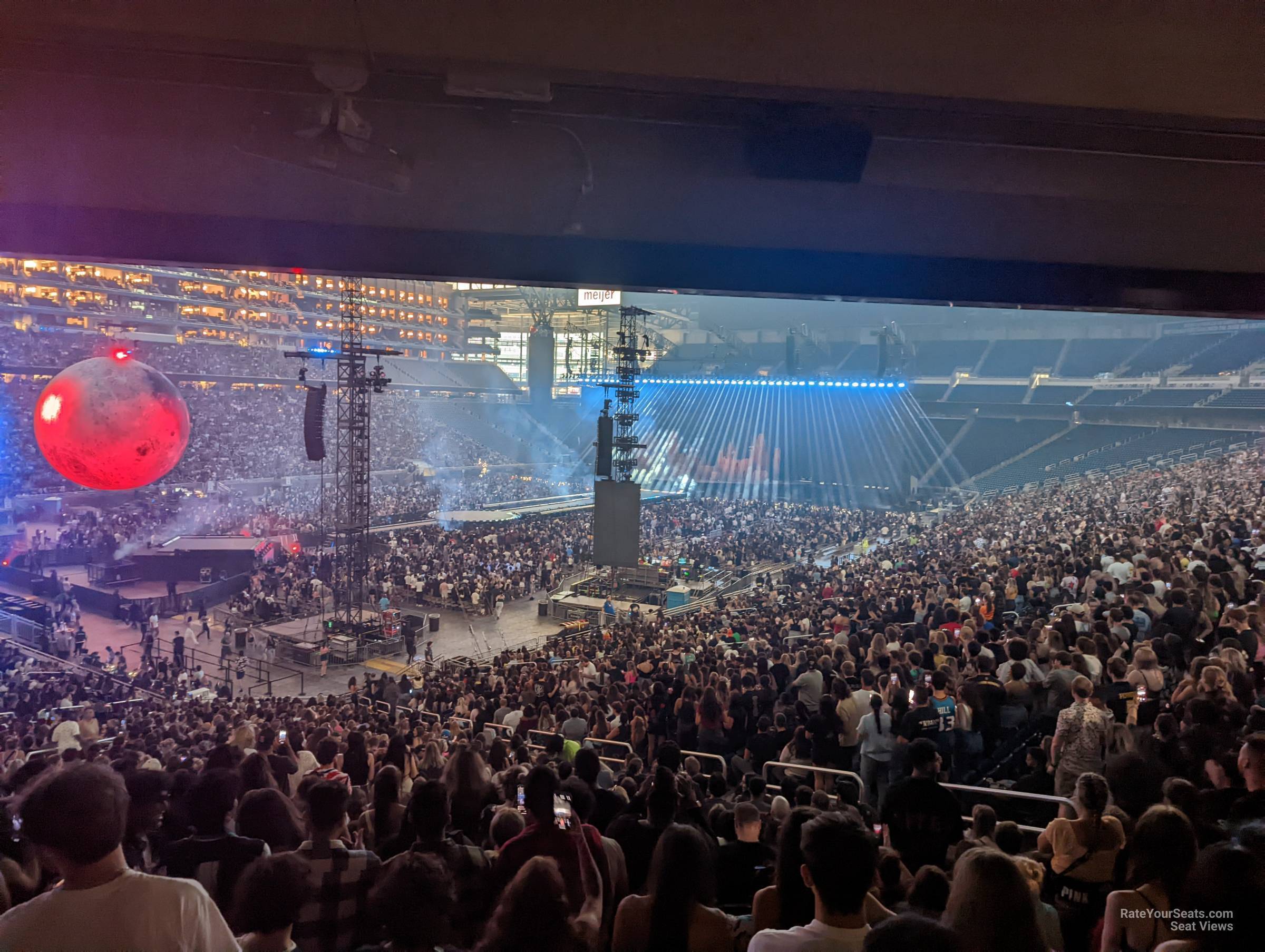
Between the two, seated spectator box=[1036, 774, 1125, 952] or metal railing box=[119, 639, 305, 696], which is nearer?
seated spectator box=[1036, 774, 1125, 952]

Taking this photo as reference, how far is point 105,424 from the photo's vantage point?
12.2 feet

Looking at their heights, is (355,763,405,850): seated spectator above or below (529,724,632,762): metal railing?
above

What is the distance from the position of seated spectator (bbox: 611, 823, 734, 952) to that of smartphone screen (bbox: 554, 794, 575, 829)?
0.41 metres

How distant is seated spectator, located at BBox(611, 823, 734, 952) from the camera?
6.13ft

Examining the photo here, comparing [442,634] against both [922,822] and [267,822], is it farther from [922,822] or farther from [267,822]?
[922,822]

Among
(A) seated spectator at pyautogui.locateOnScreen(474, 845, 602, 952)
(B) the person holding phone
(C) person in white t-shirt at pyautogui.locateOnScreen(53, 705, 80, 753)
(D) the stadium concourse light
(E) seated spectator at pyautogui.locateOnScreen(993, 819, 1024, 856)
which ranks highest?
(D) the stadium concourse light

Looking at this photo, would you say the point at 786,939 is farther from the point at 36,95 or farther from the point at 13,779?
the point at 13,779

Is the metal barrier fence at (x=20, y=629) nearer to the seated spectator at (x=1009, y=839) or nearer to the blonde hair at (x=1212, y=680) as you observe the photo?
Answer: the seated spectator at (x=1009, y=839)

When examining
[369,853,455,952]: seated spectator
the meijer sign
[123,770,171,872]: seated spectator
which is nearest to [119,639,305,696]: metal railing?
[123,770,171,872]: seated spectator

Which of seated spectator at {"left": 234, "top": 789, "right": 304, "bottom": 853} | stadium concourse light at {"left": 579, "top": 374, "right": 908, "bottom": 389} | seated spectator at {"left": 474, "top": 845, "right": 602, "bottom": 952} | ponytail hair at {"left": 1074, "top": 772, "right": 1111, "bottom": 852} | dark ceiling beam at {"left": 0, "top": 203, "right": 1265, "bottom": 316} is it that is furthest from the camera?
stadium concourse light at {"left": 579, "top": 374, "right": 908, "bottom": 389}

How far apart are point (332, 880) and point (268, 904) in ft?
1.15

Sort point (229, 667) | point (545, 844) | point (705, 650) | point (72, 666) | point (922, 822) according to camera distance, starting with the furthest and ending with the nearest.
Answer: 1. point (229, 667)
2. point (72, 666)
3. point (705, 650)
4. point (922, 822)
5. point (545, 844)

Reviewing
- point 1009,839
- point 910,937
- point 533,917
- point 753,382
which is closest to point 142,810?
point 533,917

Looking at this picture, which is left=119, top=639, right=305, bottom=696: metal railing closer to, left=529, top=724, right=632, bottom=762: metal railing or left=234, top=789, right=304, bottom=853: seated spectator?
left=529, top=724, right=632, bottom=762: metal railing
